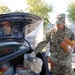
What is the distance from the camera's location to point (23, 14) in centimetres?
424

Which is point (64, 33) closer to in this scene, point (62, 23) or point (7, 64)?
point (62, 23)

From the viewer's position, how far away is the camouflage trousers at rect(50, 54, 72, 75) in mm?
4617

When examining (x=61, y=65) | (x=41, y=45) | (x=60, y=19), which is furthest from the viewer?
(x=61, y=65)

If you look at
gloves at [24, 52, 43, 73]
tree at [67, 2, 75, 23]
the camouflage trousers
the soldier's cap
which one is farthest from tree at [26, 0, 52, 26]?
gloves at [24, 52, 43, 73]

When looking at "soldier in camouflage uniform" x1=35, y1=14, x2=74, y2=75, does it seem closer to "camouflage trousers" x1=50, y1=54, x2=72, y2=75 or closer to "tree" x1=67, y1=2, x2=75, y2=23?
"camouflage trousers" x1=50, y1=54, x2=72, y2=75

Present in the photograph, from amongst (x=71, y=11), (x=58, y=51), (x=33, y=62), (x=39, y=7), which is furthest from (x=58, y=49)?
(x=39, y=7)

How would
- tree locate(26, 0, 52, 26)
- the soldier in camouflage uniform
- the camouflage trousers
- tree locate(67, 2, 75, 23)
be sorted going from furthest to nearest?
1. tree locate(26, 0, 52, 26)
2. tree locate(67, 2, 75, 23)
3. the camouflage trousers
4. the soldier in camouflage uniform

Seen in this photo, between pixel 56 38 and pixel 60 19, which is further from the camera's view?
pixel 56 38

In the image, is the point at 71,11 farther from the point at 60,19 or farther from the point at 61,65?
the point at 60,19

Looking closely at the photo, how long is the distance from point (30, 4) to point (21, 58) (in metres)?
25.3

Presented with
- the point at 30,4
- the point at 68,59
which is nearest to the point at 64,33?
the point at 68,59

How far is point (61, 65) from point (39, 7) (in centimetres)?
2417

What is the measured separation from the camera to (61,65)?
15.3 ft

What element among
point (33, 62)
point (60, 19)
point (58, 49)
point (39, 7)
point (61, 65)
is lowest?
point (61, 65)
